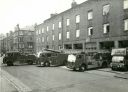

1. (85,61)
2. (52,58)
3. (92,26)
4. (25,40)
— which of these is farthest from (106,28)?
(25,40)

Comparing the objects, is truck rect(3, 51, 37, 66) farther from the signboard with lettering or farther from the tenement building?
the signboard with lettering

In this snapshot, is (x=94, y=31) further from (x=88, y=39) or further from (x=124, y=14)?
(x=124, y=14)

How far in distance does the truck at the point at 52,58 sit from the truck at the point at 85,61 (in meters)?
5.16

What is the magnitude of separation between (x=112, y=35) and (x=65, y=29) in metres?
13.5

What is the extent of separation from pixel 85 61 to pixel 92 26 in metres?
9.99

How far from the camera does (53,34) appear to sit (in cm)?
4228

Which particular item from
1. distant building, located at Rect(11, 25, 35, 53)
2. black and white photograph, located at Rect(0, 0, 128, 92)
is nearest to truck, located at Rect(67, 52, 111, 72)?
black and white photograph, located at Rect(0, 0, 128, 92)

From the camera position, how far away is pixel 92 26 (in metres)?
28.9

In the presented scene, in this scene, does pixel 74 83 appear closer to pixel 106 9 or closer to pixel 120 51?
pixel 120 51

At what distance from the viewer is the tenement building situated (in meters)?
24.2

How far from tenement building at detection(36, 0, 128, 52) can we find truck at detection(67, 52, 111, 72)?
153 inches

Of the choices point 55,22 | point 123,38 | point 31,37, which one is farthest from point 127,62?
point 31,37

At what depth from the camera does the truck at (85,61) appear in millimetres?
20484

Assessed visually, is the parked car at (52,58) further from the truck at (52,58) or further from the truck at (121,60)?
the truck at (121,60)
